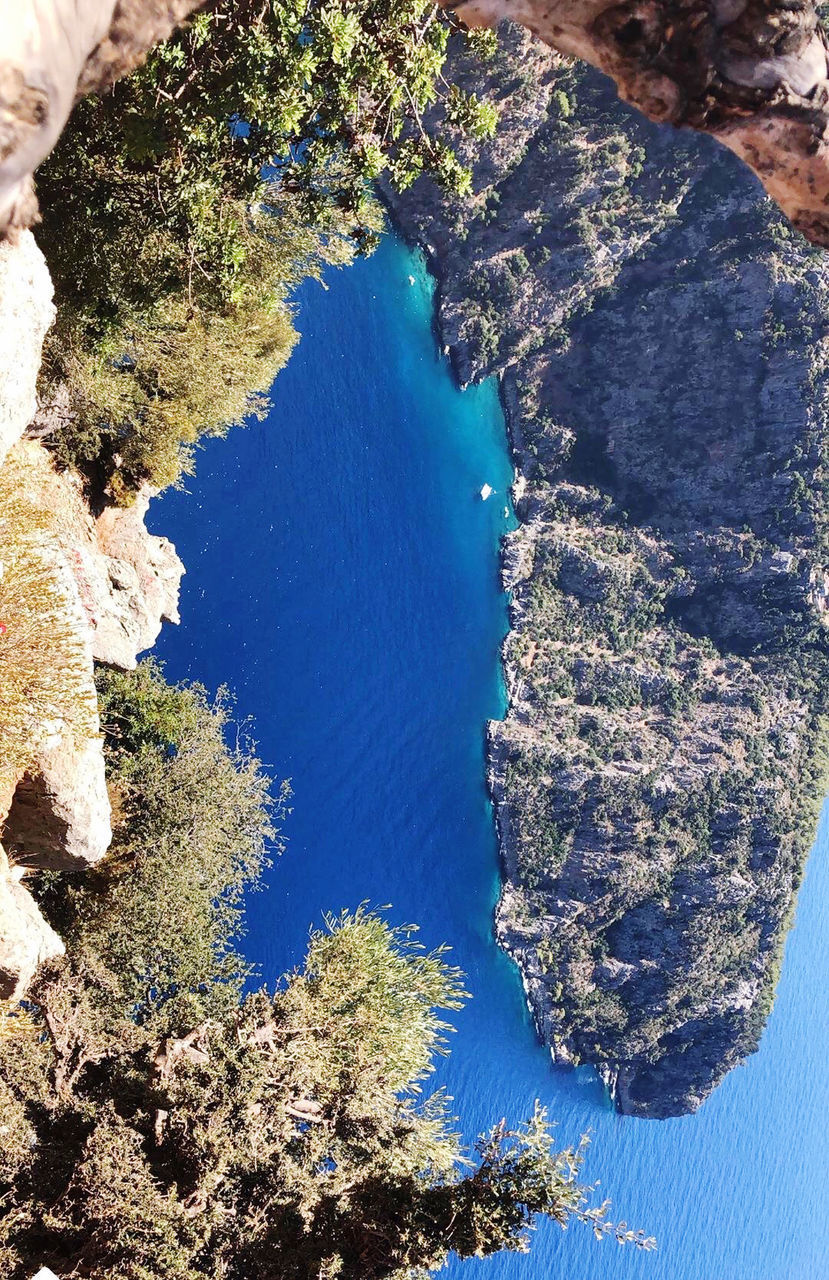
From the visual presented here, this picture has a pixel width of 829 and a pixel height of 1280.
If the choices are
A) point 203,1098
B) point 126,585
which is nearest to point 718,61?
point 126,585

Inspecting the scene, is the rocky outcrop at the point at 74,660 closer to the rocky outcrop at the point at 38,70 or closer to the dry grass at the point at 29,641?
the dry grass at the point at 29,641

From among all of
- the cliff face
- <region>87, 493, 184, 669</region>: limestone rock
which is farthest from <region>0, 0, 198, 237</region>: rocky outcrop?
the cliff face

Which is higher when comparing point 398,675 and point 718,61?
point 398,675

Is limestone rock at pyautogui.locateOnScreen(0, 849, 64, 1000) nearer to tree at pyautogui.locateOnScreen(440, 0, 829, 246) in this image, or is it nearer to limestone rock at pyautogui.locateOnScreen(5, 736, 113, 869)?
limestone rock at pyautogui.locateOnScreen(5, 736, 113, 869)

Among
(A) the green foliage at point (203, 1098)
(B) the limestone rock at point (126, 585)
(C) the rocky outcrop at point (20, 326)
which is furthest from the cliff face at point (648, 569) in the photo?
(C) the rocky outcrop at point (20, 326)

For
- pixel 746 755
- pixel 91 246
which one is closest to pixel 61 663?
pixel 91 246

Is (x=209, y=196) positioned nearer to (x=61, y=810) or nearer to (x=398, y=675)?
(x=61, y=810)

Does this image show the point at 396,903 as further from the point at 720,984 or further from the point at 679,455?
the point at 679,455
